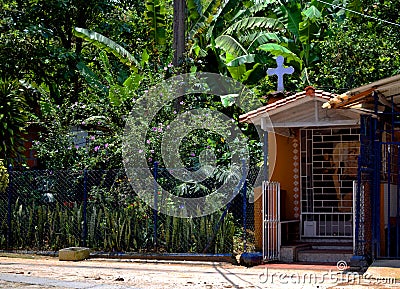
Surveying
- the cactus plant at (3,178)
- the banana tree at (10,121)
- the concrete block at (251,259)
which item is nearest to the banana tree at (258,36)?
the banana tree at (10,121)

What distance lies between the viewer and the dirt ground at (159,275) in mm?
10414

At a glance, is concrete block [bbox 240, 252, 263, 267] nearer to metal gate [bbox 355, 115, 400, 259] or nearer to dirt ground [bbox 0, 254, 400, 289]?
dirt ground [bbox 0, 254, 400, 289]

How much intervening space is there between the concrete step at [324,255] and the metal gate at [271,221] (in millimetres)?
510

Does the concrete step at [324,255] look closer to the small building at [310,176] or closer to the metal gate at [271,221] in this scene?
the small building at [310,176]

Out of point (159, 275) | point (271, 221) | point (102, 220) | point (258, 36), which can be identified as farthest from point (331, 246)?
point (258, 36)

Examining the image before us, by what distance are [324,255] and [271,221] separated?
1.20 metres

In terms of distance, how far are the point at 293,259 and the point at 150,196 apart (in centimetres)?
336

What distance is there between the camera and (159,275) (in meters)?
12.0

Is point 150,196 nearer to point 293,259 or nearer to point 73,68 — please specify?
point 293,259

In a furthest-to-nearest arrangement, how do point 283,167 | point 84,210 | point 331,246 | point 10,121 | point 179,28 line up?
1. point 179,28
2. point 10,121
3. point 84,210
4. point 283,167
5. point 331,246

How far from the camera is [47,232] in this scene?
53.0ft

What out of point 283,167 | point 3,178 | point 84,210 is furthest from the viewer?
point 3,178

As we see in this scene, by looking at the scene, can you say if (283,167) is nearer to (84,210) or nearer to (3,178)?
(84,210)

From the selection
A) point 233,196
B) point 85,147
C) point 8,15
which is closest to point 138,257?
point 233,196
